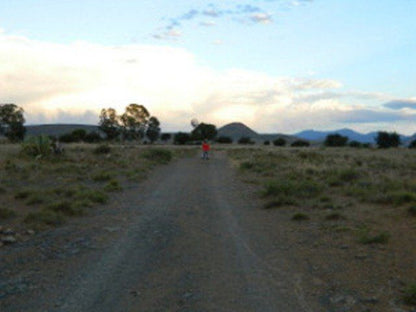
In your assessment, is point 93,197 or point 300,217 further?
point 93,197

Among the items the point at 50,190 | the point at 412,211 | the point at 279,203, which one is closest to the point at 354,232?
the point at 412,211

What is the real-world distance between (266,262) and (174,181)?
641 inches

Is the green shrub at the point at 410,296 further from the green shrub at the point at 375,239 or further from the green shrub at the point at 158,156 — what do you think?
the green shrub at the point at 158,156

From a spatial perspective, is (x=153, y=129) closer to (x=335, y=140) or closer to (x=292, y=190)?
(x=335, y=140)

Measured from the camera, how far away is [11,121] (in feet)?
366

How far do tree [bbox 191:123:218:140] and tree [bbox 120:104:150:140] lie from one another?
13016 mm

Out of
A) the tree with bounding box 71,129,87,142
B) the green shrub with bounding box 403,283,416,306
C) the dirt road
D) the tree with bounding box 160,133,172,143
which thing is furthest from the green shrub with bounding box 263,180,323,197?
the tree with bounding box 160,133,172,143

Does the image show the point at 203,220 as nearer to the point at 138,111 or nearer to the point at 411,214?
the point at 411,214

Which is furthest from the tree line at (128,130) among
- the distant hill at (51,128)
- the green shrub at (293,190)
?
the green shrub at (293,190)

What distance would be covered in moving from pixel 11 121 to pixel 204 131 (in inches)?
1700

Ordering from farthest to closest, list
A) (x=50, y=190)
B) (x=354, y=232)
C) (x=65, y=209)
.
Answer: (x=50, y=190)
(x=65, y=209)
(x=354, y=232)

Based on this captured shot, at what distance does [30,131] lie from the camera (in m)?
171

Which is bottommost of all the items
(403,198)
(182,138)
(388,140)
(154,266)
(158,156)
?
(154,266)

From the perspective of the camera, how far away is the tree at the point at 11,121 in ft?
363
